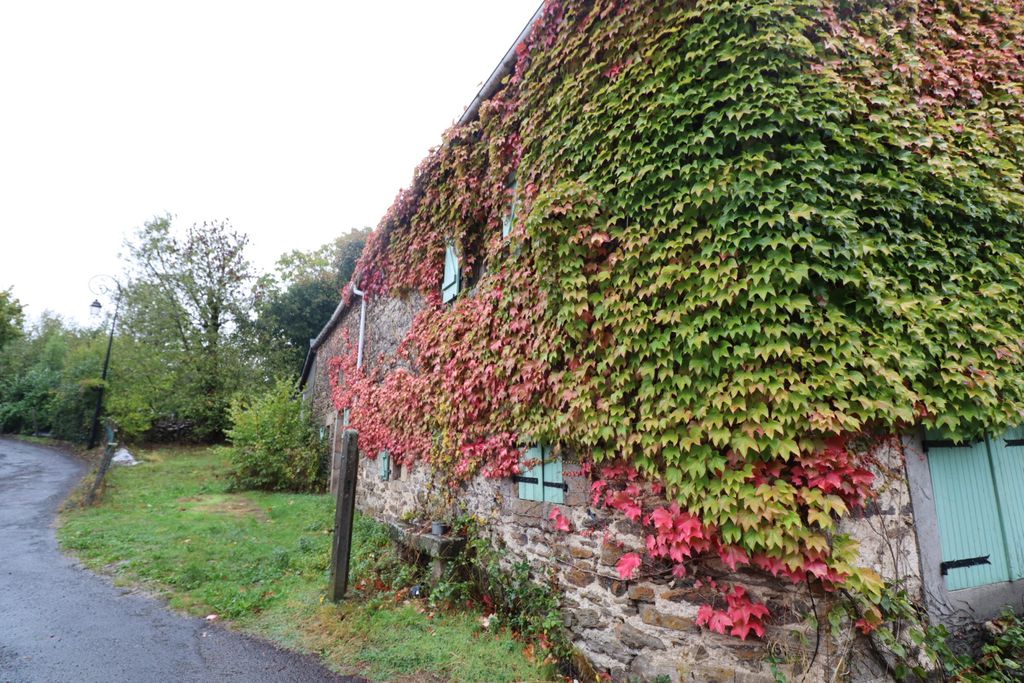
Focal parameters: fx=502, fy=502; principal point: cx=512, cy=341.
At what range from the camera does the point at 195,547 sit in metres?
7.44

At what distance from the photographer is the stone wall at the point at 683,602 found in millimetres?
3166

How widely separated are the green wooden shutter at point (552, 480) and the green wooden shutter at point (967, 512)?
2788 mm

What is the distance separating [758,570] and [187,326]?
1028 inches

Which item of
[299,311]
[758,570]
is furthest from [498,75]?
[299,311]

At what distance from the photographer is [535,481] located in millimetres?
4773

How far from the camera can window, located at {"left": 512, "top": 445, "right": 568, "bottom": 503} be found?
450cm

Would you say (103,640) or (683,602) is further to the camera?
(103,640)

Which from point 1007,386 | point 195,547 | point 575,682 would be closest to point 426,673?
point 575,682

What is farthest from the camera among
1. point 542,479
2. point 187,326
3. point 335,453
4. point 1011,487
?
point 187,326

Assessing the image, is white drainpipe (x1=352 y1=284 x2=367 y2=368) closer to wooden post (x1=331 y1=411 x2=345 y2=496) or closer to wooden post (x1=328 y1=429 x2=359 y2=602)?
wooden post (x1=331 y1=411 x2=345 y2=496)

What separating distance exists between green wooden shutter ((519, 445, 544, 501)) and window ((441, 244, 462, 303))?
2.75 m

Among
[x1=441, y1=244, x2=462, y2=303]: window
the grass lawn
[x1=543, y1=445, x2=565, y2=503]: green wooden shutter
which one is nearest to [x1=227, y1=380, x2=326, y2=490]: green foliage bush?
the grass lawn

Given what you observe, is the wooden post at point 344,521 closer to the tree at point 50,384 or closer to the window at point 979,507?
the window at point 979,507

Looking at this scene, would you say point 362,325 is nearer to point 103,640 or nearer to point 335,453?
point 335,453
